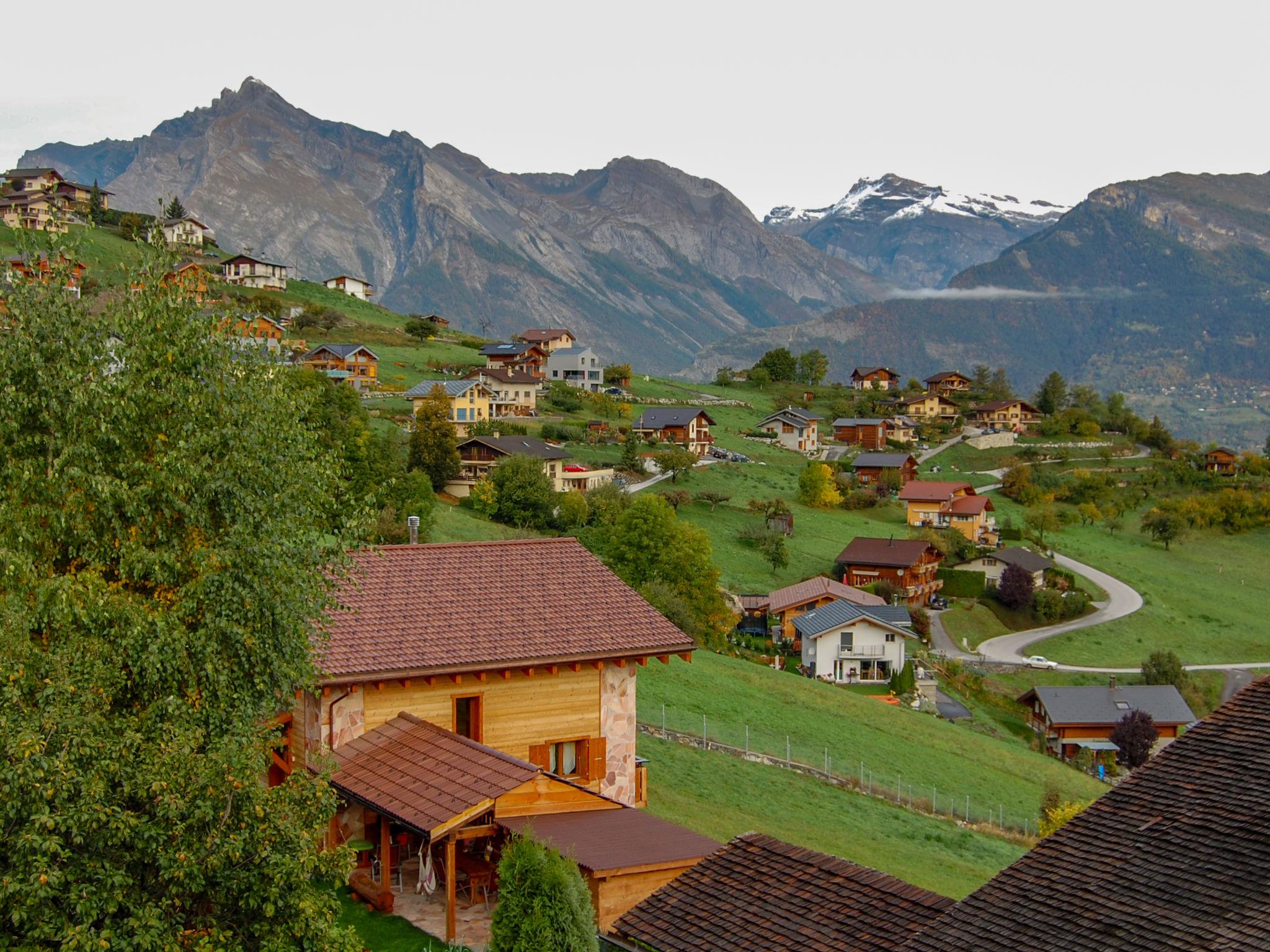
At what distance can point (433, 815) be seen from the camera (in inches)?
663

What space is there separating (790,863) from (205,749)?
7.00m

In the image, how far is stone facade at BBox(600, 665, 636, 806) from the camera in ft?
72.7

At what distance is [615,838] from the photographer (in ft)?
58.1

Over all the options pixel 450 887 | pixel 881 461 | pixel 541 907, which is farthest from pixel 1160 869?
pixel 881 461

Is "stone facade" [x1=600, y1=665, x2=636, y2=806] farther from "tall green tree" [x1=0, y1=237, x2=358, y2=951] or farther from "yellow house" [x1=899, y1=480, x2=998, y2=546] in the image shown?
"yellow house" [x1=899, y1=480, x2=998, y2=546]

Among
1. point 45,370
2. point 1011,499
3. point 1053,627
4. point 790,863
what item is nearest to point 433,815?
point 790,863

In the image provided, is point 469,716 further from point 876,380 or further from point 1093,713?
point 876,380

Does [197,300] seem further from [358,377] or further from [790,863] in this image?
[358,377]

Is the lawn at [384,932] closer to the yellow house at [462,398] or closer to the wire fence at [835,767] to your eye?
the wire fence at [835,767]

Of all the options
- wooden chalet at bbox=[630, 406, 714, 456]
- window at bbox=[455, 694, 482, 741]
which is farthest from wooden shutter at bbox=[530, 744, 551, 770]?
wooden chalet at bbox=[630, 406, 714, 456]

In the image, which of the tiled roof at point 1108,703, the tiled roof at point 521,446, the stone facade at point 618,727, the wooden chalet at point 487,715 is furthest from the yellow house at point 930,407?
the stone facade at point 618,727

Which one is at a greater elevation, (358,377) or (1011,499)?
(358,377)

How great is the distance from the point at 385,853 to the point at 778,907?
6.86 meters

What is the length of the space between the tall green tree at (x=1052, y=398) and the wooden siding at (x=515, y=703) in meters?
143
